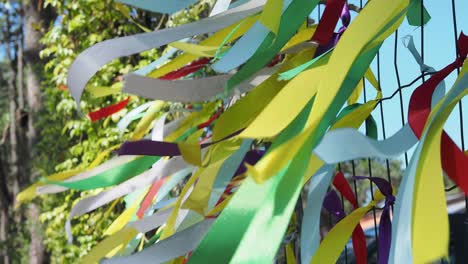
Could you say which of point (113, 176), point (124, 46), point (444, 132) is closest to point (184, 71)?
point (113, 176)

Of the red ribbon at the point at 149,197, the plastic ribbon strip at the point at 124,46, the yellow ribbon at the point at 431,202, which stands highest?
the plastic ribbon strip at the point at 124,46

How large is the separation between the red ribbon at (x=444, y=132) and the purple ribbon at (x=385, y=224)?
0.19 meters

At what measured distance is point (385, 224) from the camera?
41.6 inches

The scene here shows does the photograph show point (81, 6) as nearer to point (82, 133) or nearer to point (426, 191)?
point (82, 133)

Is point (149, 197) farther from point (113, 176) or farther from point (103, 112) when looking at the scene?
point (103, 112)

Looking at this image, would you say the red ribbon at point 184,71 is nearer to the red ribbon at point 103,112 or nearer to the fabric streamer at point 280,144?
the fabric streamer at point 280,144

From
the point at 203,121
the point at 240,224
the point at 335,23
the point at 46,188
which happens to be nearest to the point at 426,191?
the point at 240,224

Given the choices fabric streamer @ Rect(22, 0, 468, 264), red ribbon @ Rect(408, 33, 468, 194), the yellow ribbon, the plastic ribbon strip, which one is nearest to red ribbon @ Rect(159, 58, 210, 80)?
fabric streamer @ Rect(22, 0, 468, 264)

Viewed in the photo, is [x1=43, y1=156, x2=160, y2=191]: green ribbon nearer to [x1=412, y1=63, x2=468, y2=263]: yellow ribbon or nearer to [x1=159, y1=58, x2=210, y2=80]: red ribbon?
[x1=159, y1=58, x2=210, y2=80]: red ribbon

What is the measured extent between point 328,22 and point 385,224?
33 centimetres

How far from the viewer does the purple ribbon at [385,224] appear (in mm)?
1013

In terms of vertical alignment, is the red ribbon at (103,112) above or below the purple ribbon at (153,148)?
below

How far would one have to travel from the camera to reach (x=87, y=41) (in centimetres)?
478

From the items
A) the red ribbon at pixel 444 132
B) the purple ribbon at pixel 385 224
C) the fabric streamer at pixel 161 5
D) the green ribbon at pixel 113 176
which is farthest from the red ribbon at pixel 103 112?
the red ribbon at pixel 444 132
